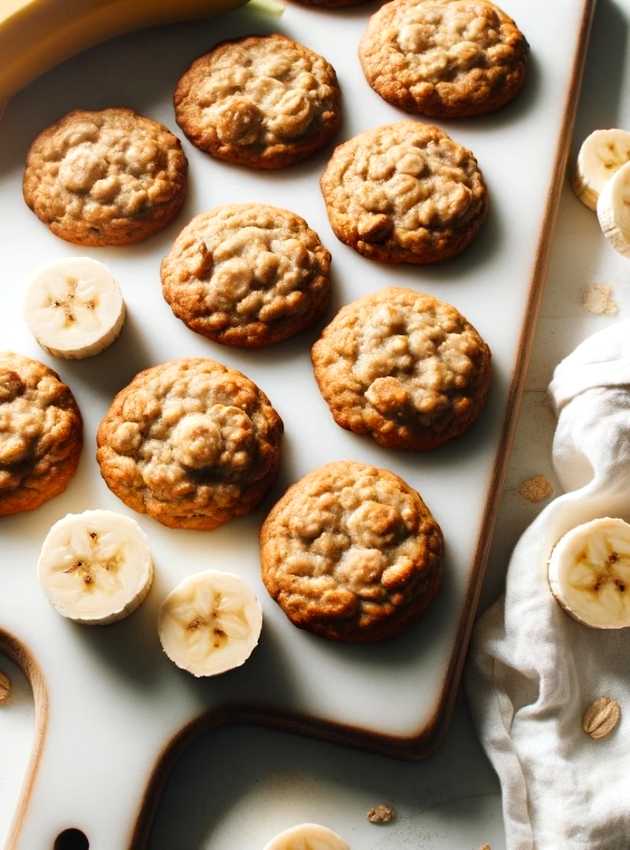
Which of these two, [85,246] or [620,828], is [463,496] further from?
[85,246]

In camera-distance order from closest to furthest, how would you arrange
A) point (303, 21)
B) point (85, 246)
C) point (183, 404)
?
point (183, 404) < point (85, 246) < point (303, 21)

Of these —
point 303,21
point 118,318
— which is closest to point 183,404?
point 118,318

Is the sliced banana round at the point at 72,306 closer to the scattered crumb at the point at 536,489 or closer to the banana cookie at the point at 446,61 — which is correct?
the banana cookie at the point at 446,61

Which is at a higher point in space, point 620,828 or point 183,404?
point 183,404

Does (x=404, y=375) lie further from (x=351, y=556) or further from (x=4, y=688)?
(x=4, y=688)

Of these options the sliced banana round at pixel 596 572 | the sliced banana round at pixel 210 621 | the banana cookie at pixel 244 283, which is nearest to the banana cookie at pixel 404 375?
the banana cookie at pixel 244 283

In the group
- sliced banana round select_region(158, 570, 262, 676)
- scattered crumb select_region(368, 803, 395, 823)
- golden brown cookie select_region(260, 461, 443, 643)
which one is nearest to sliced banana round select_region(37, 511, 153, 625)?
sliced banana round select_region(158, 570, 262, 676)
